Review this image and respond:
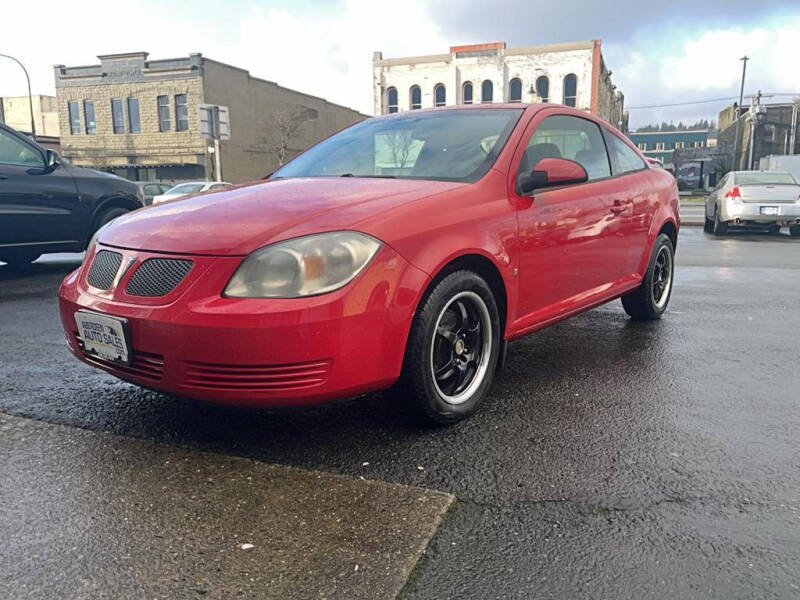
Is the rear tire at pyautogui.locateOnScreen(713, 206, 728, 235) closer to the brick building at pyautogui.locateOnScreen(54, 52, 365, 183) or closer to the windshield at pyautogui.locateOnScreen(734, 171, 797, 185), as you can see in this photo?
the windshield at pyautogui.locateOnScreen(734, 171, 797, 185)

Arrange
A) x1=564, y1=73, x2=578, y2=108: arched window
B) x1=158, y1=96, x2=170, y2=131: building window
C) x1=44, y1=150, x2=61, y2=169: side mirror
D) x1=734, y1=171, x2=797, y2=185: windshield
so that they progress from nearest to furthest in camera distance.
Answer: x1=44, y1=150, x2=61, y2=169: side mirror < x1=734, y1=171, x2=797, y2=185: windshield < x1=158, y1=96, x2=170, y2=131: building window < x1=564, y1=73, x2=578, y2=108: arched window

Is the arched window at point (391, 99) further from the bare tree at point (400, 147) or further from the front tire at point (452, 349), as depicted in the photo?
the front tire at point (452, 349)

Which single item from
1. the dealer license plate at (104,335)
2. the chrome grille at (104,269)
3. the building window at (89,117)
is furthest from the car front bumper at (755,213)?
the building window at (89,117)

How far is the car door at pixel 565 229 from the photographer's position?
3359mm

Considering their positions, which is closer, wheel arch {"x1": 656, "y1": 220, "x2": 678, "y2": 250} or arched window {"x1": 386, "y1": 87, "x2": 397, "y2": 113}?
wheel arch {"x1": 656, "y1": 220, "x2": 678, "y2": 250}

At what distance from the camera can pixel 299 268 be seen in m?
2.42

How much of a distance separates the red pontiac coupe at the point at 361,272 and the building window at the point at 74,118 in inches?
1653

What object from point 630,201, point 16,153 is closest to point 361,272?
point 630,201

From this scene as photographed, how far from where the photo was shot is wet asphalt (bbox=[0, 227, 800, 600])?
189cm

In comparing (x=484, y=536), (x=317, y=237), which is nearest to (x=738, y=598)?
(x=484, y=536)

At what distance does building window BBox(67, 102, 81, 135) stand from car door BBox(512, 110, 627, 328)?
42.4m

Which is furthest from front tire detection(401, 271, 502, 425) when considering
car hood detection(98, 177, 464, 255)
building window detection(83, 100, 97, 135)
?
building window detection(83, 100, 97, 135)

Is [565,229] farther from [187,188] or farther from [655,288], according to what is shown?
[187,188]

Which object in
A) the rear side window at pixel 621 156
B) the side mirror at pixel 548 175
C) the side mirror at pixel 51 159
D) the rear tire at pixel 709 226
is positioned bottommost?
the rear tire at pixel 709 226
